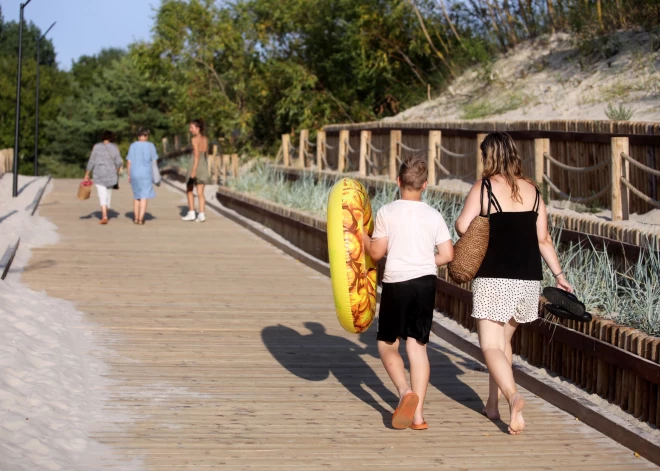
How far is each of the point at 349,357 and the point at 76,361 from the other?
2176 millimetres

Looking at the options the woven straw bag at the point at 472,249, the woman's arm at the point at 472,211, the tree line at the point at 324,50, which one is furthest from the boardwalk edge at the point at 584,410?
the tree line at the point at 324,50

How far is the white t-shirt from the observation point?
650 centimetres

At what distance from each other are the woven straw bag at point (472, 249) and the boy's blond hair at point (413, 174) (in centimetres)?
37

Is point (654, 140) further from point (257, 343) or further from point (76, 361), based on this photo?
point (76, 361)

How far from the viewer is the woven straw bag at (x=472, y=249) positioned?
6.44 m

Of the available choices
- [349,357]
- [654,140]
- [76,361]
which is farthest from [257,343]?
[654,140]

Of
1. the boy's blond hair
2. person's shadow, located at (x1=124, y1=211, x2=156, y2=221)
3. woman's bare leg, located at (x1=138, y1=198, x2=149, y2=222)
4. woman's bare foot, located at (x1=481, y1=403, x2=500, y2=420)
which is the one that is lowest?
woman's bare foot, located at (x1=481, y1=403, x2=500, y2=420)

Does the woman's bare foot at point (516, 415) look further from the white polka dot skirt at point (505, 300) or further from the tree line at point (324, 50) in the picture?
the tree line at point (324, 50)

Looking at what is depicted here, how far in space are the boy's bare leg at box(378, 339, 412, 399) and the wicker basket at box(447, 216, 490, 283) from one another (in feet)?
1.96

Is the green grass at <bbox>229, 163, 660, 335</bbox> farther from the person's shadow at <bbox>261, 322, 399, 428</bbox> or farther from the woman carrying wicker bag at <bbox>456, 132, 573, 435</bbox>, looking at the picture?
the person's shadow at <bbox>261, 322, 399, 428</bbox>

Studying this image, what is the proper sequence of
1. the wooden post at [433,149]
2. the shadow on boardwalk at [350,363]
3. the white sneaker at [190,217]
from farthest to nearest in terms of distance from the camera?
the white sneaker at [190,217] < the wooden post at [433,149] < the shadow on boardwalk at [350,363]

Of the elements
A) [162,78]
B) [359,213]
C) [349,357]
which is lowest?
[349,357]

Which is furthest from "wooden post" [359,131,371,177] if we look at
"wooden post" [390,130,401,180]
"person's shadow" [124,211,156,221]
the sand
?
the sand

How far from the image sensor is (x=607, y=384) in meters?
7.06
